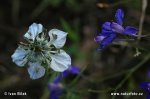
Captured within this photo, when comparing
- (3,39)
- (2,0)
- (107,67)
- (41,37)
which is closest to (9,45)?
(3,39)

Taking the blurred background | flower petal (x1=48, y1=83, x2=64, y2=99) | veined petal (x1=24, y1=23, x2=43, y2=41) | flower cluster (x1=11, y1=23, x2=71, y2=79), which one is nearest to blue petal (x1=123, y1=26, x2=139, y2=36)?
flower cluster (x1=11, y1=23, x2=71, y2=79)

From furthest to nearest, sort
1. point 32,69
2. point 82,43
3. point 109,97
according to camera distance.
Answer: point 82,43 < point 109,97 < point 32,69

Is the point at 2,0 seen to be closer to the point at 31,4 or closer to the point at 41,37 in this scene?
the point at 31,4

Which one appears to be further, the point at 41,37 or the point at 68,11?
the point at 68,11

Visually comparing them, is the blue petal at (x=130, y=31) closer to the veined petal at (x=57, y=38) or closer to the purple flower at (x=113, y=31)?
the purple flower at (x=113, y=31)

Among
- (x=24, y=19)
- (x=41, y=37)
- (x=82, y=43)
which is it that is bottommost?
(x=41, y=37)

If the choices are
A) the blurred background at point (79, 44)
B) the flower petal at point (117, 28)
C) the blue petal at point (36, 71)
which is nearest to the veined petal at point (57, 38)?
the blue petal at point (36, 71)

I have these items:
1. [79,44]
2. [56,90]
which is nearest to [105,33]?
[56,90]
